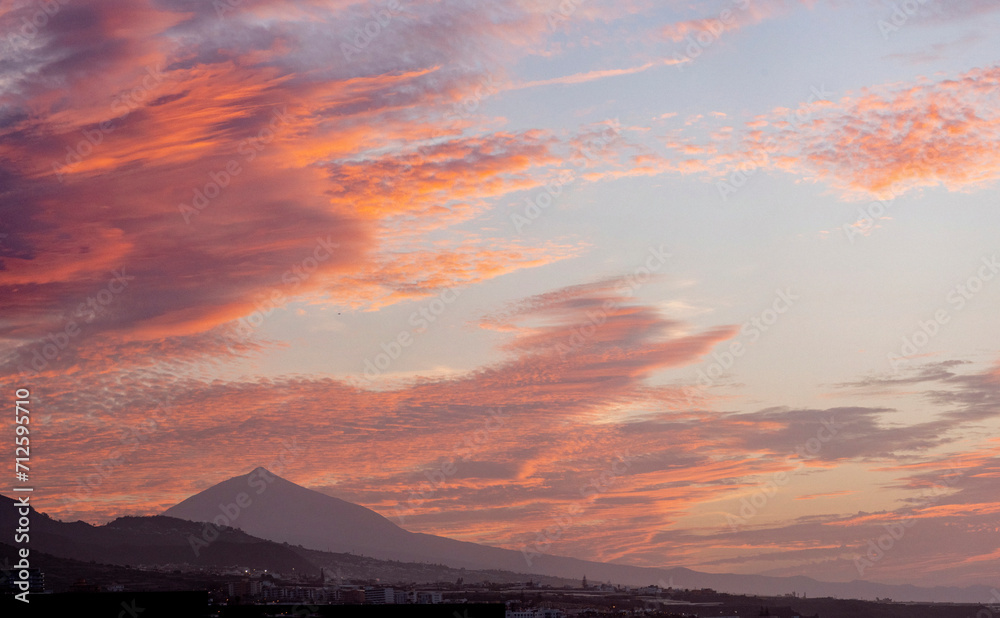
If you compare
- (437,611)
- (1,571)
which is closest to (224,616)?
(437,611)

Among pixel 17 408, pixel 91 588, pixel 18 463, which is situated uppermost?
pixel 17 408

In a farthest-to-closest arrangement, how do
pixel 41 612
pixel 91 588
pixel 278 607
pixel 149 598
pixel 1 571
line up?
pixel 91 588 → pixel 1 571 → pixel 278 607 → pixel 149 598 → pixel 41 612

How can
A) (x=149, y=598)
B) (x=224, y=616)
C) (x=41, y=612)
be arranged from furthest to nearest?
(x=224, y=616), (x=149, y=598), (x=41, y=612)

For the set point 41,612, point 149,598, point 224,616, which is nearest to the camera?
point 41,612

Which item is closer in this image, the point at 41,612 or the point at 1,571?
the point at 41,612

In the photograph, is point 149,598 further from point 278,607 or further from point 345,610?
point 278,607

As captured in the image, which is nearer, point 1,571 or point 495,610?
point 495,610

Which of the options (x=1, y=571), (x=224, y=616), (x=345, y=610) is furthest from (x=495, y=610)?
(x=1, y=571)

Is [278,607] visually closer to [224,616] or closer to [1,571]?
[224,616]

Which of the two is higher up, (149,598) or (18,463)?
(18,463)
